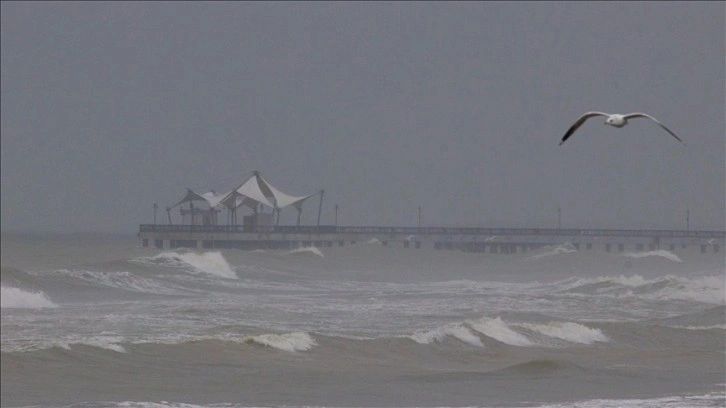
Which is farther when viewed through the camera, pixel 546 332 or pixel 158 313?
pixel 158 313

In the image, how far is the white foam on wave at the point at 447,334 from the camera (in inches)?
1056

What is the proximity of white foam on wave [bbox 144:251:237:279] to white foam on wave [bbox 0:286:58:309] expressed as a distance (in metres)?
17.8

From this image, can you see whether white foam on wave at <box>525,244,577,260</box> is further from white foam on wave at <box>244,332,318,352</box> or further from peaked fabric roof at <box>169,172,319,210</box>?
white foam on wave at <box>244,332,318,352</box>

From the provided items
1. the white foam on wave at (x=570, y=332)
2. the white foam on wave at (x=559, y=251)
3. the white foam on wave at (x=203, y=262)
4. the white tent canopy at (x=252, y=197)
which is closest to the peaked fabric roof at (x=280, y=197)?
the white tent canopy at (x=252, y=197)

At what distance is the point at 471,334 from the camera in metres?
27.9

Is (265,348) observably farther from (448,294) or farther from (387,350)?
(448,294)

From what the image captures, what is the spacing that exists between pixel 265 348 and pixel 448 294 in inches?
784

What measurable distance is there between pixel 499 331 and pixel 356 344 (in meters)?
3.93

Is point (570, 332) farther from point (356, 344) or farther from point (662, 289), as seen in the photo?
point (662, 289)

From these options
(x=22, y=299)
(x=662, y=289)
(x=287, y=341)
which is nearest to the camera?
(x=287, y=341)

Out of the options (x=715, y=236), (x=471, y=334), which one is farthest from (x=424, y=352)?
(x=715, y=236)

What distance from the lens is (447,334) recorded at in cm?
2755

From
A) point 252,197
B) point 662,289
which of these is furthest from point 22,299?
point 252,197

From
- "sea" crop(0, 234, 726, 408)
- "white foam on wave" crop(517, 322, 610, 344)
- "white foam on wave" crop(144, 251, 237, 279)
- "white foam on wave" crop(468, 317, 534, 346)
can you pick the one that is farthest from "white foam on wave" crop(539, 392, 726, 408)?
"white foam on wave" crop(144, 251, 237, 279)
